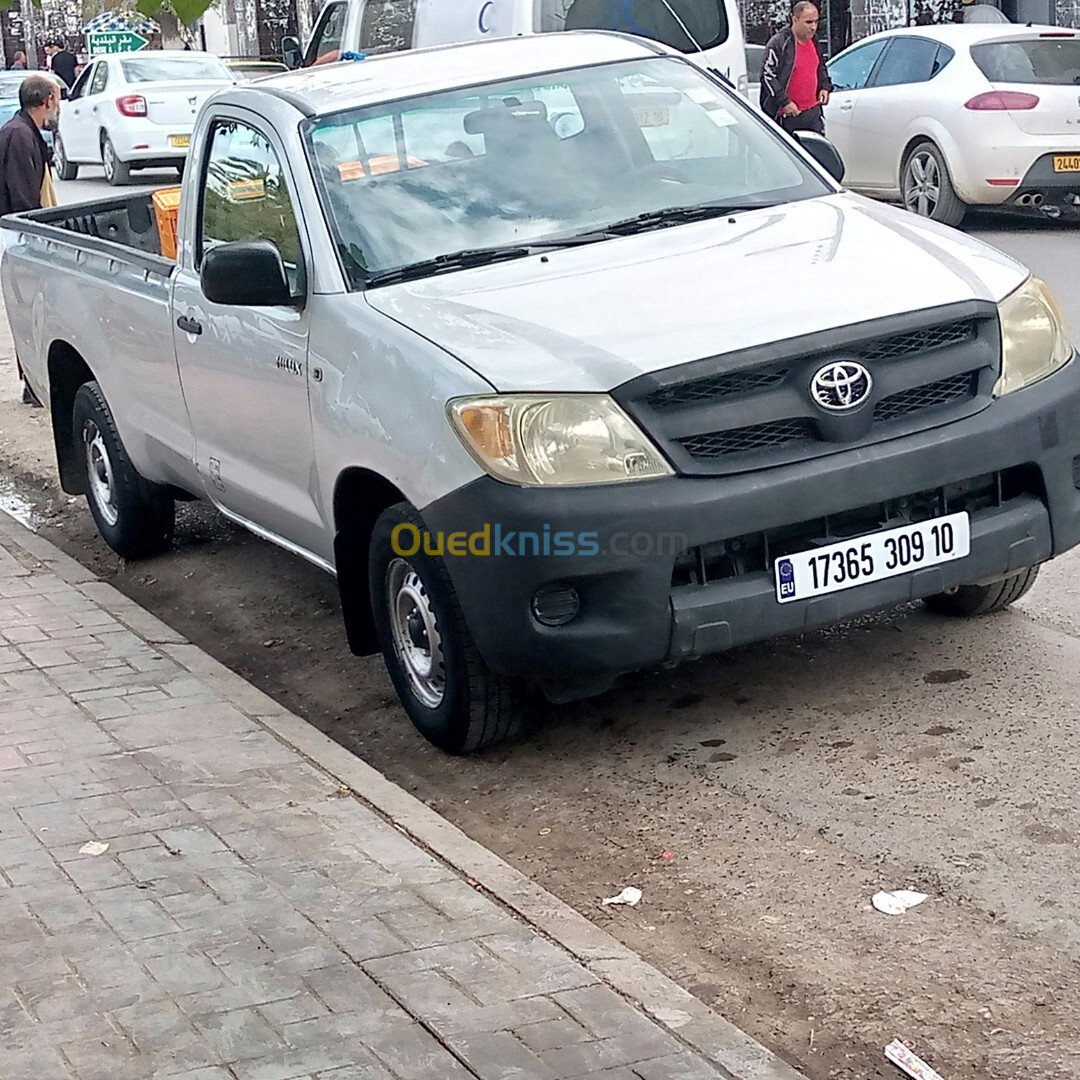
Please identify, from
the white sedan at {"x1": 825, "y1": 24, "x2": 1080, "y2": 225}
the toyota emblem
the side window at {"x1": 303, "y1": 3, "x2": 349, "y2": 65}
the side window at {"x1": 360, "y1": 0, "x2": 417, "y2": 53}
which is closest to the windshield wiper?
the toyota emblem

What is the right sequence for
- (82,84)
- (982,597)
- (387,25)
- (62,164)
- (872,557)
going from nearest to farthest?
1. (872,557)
2. (982,597)
3. (387,25)
4. (82,84)
5. (62,164)

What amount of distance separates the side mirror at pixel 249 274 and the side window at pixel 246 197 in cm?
8

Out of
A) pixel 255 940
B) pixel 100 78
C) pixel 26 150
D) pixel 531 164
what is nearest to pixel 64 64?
pixel 100 78

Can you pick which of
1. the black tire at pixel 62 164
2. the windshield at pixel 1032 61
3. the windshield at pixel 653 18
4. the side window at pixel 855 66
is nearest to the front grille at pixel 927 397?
the windshield at pixel 653 18

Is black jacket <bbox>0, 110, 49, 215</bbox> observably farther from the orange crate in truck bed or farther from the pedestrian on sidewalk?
the orange crate in truck bed

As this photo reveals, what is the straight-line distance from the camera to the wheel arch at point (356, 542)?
5070 millimetres

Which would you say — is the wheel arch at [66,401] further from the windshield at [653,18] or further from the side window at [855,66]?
the side window at [855,66]

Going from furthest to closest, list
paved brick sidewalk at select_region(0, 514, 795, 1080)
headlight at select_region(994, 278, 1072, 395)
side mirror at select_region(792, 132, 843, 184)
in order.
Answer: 1. side mirror at select_region(792, 132, 843, 184)
2. headlight at select_region(994, 278, 1072, 395)
3. paved brick sidewalk at select_region(0, 514, 795, 1080)

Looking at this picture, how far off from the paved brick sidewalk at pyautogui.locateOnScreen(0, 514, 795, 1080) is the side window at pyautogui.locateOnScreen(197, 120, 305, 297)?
141 cm

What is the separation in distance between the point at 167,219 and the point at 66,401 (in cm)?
117

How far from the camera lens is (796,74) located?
1407 cm

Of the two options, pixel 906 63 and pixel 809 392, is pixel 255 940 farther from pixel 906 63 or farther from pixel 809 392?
pixel 906 63

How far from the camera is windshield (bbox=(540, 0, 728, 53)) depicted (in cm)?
1355

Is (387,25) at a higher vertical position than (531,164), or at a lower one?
higher
